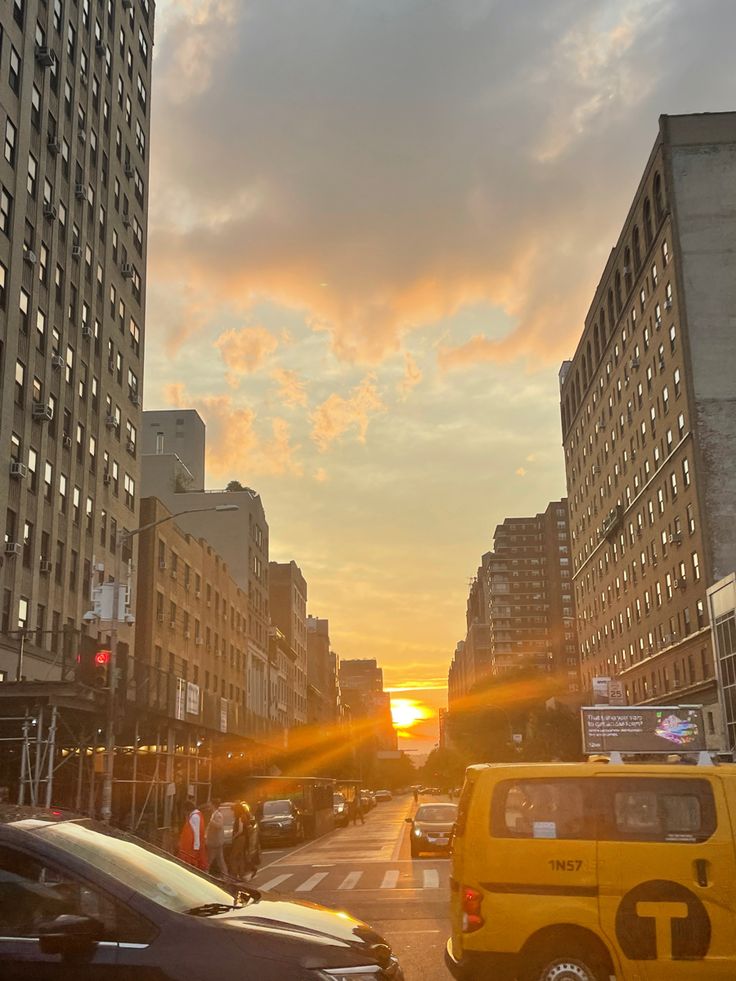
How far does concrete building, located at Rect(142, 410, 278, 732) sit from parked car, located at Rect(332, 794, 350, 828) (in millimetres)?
10433

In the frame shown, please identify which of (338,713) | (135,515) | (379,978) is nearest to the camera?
(379,978)

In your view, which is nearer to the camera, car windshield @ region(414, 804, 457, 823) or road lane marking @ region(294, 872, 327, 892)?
road lane marking @ region(294, 872, 327, 892)

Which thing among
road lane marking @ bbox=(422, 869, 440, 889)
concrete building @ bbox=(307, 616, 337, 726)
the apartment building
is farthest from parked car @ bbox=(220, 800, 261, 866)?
concrete building @ bbox=(307, 616, 337, 726)

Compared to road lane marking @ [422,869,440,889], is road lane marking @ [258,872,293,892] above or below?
below

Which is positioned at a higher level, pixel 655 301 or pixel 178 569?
pixel 655 301

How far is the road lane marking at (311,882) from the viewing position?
20156 mm

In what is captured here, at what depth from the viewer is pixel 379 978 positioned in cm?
552

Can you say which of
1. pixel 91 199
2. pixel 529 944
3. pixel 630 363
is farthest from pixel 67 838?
pixel 630 363

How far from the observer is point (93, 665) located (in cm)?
2062

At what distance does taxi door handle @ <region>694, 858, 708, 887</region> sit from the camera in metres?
8.19

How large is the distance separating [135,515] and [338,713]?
137 metres

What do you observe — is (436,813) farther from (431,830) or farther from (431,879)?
(431,879)

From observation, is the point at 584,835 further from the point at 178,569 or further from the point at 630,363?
the point at 630,363

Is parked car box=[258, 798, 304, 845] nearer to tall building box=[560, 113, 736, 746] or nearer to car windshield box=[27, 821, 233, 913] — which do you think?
tall building box=[560, 113, 736, 746]
